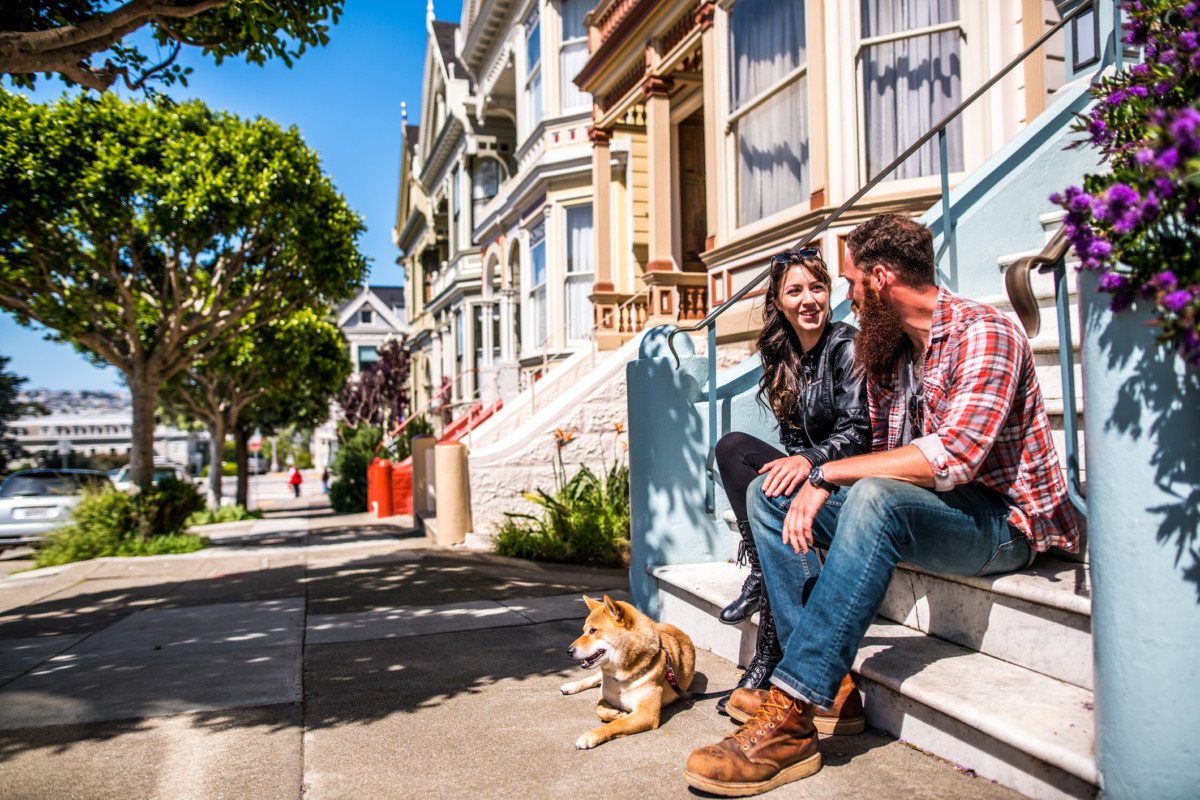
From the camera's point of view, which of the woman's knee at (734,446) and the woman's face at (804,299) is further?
the woman's knee at (734,446)

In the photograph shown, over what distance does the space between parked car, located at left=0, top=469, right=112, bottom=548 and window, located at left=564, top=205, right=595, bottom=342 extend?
330 inches

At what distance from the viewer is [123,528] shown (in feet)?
36.9

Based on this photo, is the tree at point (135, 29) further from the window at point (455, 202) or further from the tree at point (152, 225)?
the window at point (455, 202)

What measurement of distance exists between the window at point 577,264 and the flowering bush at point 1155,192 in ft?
42.7

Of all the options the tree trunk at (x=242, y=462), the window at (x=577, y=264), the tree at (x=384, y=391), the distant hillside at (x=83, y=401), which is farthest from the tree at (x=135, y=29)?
the distant hillside at (x=83, y=401)

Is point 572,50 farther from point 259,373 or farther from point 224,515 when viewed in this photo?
point 224,515

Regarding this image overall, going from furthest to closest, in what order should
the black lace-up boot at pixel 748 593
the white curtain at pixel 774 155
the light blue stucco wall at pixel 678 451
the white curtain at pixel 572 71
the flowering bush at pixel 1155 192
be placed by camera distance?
1. the white curtain at pixel 572 71
2. the white curtain at pixel 774 155
3. the light blue stucco wall at pixel 678 451
4. the black lace-up boot at pixel 748 593
5. the flowering bush at pixel 1155 192

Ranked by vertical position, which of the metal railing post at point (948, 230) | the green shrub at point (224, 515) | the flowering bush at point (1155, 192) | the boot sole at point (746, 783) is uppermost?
the metal railing post at point (948, 230)

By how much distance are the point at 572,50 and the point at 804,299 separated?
1381cm

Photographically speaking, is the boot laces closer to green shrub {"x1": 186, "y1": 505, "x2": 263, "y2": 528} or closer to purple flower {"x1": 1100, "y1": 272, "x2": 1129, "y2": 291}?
purple flower {"x1": 1100, "y1": 272, "x2": 1129, "y2": 291}

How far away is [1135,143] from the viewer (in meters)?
2.06

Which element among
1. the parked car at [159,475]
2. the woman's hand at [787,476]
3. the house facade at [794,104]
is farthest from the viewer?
the parked car at [159,475]

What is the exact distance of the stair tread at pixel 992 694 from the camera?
7.01 feet

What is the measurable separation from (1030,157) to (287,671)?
4.97m
